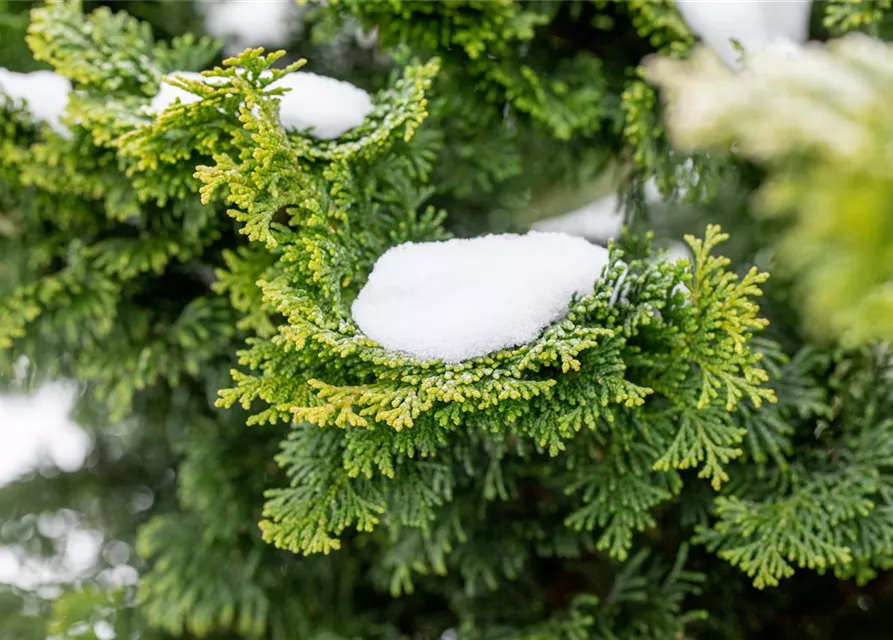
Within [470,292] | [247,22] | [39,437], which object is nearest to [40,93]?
[247,22]

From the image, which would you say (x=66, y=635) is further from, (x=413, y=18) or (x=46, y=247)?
(x=413, y=18)

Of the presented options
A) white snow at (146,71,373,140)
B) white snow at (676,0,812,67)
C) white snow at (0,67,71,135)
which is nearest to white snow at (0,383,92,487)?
white snow at (0,67,71,135)

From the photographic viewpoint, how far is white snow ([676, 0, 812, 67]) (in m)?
1.63

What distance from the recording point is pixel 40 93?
5.48 ft

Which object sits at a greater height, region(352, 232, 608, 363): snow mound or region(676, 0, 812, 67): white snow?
region(676, 0, 812, 67): white snow

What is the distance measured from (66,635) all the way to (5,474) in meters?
0.86

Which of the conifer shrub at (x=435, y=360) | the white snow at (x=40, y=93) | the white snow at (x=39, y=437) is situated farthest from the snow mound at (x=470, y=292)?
the white snow at (x=39, y=437)

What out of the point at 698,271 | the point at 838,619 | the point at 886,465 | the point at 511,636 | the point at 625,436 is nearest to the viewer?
the point at 698,271

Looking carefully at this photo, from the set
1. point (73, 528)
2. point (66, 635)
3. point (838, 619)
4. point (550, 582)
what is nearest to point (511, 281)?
point (550, 582)

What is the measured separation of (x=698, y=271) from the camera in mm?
1232

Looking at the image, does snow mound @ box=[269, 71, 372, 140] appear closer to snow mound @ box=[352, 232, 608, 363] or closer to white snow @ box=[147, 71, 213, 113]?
white snow @ box=[147, 71, 213, 113]

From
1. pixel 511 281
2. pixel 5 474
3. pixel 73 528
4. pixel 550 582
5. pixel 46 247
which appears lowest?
pixel 550 582

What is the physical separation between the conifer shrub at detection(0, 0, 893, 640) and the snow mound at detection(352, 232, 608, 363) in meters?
0.04

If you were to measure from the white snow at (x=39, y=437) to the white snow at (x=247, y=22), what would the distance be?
1270mm
